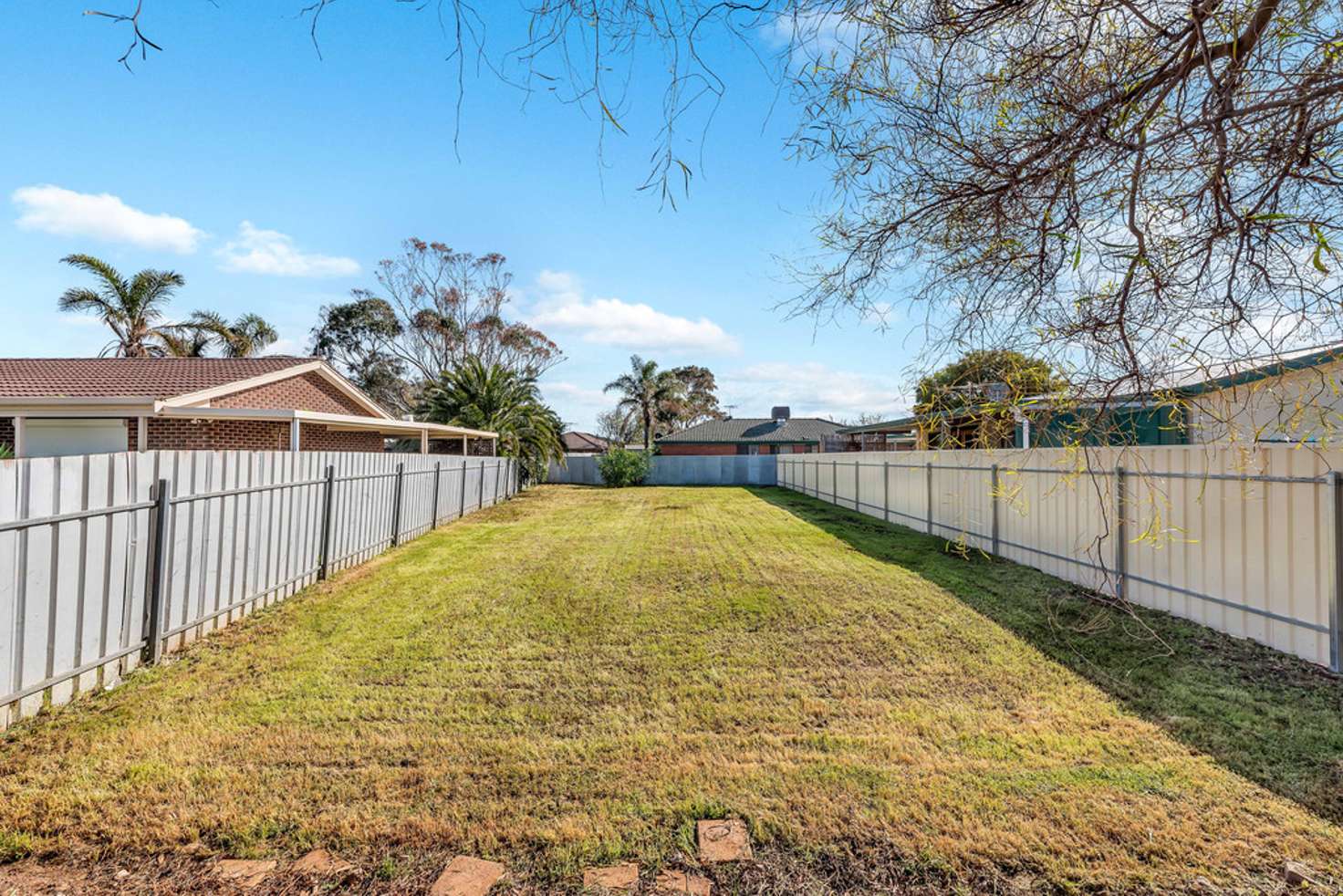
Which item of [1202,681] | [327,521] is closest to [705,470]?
[327,521]

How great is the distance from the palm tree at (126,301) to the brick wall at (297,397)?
974cm

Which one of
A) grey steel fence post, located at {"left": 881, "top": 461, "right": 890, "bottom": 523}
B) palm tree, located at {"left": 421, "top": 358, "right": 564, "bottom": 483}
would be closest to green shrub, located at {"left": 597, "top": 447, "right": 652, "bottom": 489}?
palm tree, located at {"left": 421, "top": 358, "right": 564, "bottom": 483}

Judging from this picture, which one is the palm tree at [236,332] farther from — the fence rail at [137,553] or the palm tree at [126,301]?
the fence rail at [137,553]

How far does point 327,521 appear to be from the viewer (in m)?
6.85

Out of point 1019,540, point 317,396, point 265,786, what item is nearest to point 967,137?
point 265,786

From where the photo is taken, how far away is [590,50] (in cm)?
211

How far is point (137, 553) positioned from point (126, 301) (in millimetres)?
21865

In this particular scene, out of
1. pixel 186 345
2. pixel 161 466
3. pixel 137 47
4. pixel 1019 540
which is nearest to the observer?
pixel 137 47

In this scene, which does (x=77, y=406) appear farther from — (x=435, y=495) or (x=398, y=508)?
(x=398, y=508)

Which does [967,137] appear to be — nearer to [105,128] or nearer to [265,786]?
[265,786]

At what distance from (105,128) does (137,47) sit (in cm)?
502

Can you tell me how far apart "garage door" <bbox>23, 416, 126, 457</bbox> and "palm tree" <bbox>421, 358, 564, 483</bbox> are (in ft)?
33.3

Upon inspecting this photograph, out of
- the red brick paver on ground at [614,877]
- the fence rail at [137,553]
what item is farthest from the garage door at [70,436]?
the red brick paver on ground at [614,877]

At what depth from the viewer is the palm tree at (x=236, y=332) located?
75.0ft
